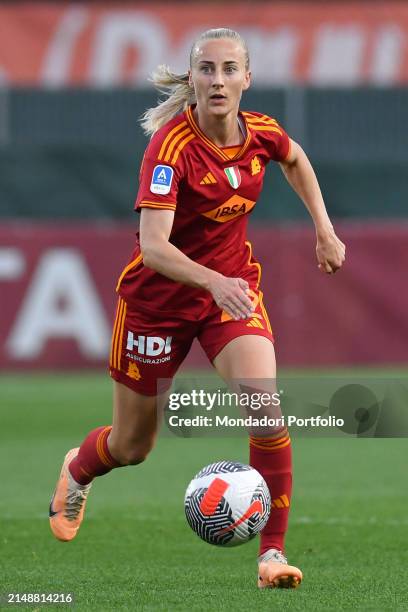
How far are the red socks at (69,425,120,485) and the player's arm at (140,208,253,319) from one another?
3.87 ft

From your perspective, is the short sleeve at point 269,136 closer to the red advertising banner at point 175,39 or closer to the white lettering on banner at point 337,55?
the red advertising banner at point 175,39

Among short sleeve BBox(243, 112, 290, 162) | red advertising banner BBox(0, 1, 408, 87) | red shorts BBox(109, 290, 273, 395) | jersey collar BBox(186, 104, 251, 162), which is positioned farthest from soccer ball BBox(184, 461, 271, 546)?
red advertising banner BBox(0, 1, 408, 87)

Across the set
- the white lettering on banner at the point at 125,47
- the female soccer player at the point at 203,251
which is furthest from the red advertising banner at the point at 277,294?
the white lettering on banner at the point at 125,47

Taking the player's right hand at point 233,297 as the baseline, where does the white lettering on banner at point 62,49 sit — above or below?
above

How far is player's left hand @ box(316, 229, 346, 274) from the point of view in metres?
5.85

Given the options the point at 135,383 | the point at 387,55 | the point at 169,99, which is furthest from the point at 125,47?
the point at 135,383

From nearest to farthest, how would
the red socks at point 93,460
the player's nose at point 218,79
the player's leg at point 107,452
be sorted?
1. the player's nose at point 218,79
2. the player's leg at point 107,452
3. the red socks at point 93,460

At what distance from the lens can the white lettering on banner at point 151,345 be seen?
587 centimetres

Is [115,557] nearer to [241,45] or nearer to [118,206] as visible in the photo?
A: [241,45]

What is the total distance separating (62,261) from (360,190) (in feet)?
11.6

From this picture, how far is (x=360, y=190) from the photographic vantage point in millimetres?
15914

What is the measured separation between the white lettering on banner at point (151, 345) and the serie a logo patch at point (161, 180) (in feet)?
2.35

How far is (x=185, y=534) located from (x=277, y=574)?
1.64 metres

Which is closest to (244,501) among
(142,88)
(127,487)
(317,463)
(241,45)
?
(241,45)
